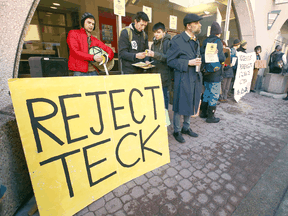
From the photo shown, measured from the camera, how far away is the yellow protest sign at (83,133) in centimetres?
129

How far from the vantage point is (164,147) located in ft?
7.06

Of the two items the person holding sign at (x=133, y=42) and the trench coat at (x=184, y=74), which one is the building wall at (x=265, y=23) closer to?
the trench coat at (x=184, y=74)

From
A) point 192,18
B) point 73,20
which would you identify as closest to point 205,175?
point 192,18

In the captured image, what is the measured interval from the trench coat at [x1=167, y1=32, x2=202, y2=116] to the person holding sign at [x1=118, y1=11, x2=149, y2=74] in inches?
22.1

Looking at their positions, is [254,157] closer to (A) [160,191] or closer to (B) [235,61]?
(A) [160,191]

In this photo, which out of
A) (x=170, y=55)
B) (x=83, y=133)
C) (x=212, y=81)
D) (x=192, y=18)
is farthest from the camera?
(x=212, y=81)

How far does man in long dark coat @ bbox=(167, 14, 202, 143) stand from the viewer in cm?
261

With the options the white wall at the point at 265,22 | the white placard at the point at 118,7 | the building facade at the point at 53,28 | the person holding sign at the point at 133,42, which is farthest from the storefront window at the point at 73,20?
the person holding sign at the point at 133,42

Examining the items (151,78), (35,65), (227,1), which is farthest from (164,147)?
(227,1)

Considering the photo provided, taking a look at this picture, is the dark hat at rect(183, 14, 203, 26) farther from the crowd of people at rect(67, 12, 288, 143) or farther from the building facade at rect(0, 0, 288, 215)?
the building facade at rect(0, 0, 288, 215)

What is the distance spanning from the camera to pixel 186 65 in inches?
102

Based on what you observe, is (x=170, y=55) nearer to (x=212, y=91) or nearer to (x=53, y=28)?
(x=212, y=91)

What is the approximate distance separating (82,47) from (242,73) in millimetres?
5191

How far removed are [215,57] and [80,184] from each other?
2.81 m
